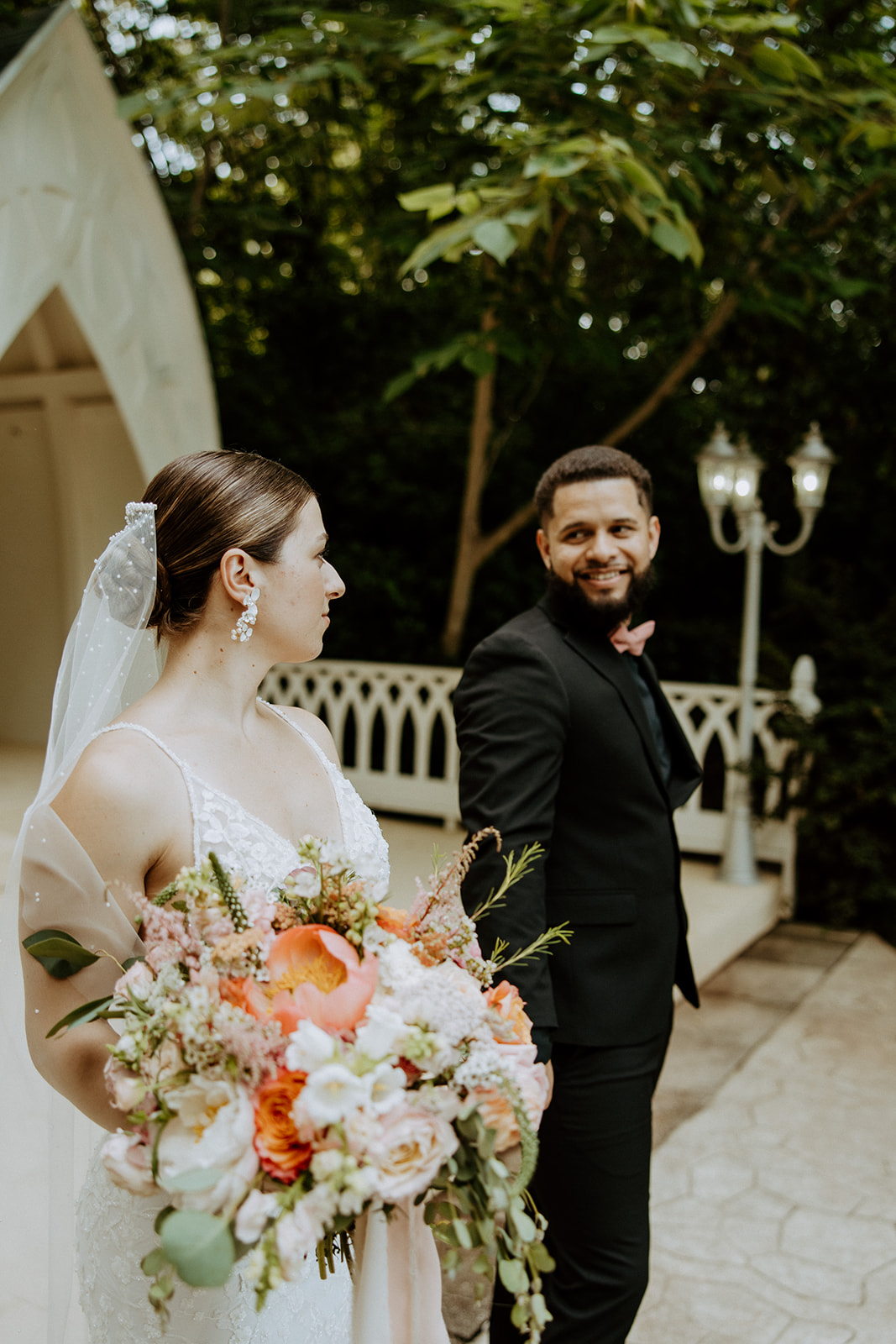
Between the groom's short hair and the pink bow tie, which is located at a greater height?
the groom's short hair

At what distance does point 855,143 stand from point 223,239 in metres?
5.30

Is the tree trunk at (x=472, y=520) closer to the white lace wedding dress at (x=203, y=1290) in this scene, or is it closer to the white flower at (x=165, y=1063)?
the white lace wedding dress at (x=203, y=1290)

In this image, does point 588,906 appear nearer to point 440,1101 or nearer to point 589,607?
point 589,607

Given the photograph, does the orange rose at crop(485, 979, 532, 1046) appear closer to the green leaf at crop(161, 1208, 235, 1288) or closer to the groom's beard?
the green leaf at crop(161, 1208, 235, 1288)

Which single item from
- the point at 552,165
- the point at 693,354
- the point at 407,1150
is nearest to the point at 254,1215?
the point at 407,1150

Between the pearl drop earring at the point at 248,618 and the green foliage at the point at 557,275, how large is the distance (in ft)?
7.24

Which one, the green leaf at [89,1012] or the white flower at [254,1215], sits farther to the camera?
the green leaf at [89,1012]

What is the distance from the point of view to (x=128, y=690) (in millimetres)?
2064

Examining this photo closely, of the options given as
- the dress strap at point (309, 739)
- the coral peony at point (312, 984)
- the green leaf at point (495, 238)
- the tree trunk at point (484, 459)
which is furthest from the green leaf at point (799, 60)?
the coral peony at point (312, 984)

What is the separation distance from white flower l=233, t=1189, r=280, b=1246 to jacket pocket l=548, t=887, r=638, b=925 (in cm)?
124

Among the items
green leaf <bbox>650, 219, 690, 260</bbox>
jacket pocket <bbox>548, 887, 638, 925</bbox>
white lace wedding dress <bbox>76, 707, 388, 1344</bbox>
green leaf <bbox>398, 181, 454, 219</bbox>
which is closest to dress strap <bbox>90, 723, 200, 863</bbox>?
white lace wedding dress <bbox>76, 707, 388, 1344</bbox>

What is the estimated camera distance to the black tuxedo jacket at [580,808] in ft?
6.97

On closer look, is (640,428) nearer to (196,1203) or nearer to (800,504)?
(800,504)

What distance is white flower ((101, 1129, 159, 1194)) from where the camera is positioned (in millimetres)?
1156
